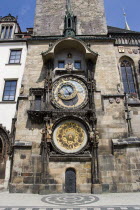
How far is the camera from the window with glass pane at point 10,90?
41.8 feet

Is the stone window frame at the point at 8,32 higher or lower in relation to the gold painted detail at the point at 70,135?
higher

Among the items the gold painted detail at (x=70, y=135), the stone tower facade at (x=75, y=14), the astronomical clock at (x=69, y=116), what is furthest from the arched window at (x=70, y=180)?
the stone tower facade at (x=75, y=14)

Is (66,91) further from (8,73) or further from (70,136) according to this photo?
(8,73)

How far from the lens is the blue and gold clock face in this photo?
11.1 m

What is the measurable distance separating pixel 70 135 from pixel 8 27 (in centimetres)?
1306

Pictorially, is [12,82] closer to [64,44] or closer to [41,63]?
[41,63]

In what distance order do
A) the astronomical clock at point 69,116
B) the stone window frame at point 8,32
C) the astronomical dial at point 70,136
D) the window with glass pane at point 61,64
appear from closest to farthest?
the astronomical clock at point 69,116 → the astronomical dial at point 70,136 → the window with glass pane at point 61,64 → the stone window frame at point 8,32

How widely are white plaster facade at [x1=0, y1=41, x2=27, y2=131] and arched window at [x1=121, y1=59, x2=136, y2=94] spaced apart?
843cm

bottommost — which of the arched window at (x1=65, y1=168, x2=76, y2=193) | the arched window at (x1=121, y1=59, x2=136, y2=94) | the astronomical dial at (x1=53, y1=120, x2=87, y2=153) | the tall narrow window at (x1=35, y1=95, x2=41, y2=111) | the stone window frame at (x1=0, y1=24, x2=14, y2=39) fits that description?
the arched window at (x1=65, y1=168, x2=76, y2=193)

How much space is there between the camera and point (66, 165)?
375 inches

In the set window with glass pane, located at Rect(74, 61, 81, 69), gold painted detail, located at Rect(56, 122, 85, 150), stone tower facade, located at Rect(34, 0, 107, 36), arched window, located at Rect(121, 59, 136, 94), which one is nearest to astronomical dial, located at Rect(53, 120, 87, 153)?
gold painted detail, located at Rect(56, 122, 85, 150)

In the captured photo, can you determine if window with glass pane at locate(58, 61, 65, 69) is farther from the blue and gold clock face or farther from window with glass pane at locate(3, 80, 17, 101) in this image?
window with glass pane at locate(3, 80, 17, 101)

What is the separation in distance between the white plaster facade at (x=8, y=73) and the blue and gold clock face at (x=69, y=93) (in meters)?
3.27

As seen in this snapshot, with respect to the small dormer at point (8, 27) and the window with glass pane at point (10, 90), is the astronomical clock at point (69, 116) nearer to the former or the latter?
the window with glass pane at point (10, 90)
